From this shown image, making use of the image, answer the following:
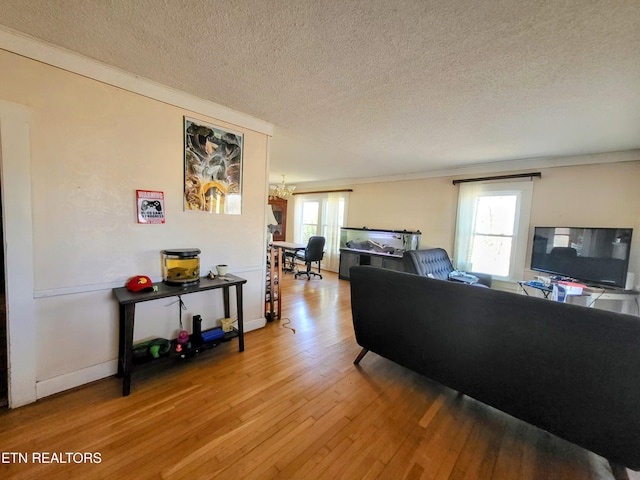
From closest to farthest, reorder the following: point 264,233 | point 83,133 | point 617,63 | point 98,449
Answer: point 98,449 → point 617,63 → point 83,133 → point 264,233

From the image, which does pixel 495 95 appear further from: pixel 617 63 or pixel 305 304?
pixel 305 304

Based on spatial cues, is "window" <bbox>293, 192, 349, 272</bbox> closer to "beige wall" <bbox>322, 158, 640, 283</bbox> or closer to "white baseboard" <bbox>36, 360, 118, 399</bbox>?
"beige wall" <bbox>322, 158, 640, 283</bbox>

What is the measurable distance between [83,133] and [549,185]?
518 cm

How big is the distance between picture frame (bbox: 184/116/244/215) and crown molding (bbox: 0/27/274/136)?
135 mm

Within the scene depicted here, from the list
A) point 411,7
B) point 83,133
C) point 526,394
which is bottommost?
point 526,394

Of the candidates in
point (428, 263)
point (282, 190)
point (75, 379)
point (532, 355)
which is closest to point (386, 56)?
point (532, 355)

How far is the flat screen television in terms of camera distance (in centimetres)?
275

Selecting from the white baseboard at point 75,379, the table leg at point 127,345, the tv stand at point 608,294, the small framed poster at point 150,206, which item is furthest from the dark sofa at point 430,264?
the white baseboard at point 75,379

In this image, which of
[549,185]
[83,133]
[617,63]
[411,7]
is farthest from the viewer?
[549,185]

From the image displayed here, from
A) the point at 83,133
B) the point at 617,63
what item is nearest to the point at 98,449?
the point at 83,133

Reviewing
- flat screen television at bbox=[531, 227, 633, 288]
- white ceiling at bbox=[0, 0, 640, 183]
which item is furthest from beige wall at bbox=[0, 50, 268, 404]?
flat screen television at bbox=[531, 227, 633, 288]

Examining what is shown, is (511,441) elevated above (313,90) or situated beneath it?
situated beneath

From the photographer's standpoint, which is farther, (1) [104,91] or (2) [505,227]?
(2) [505,227]

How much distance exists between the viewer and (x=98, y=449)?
1.35 m
